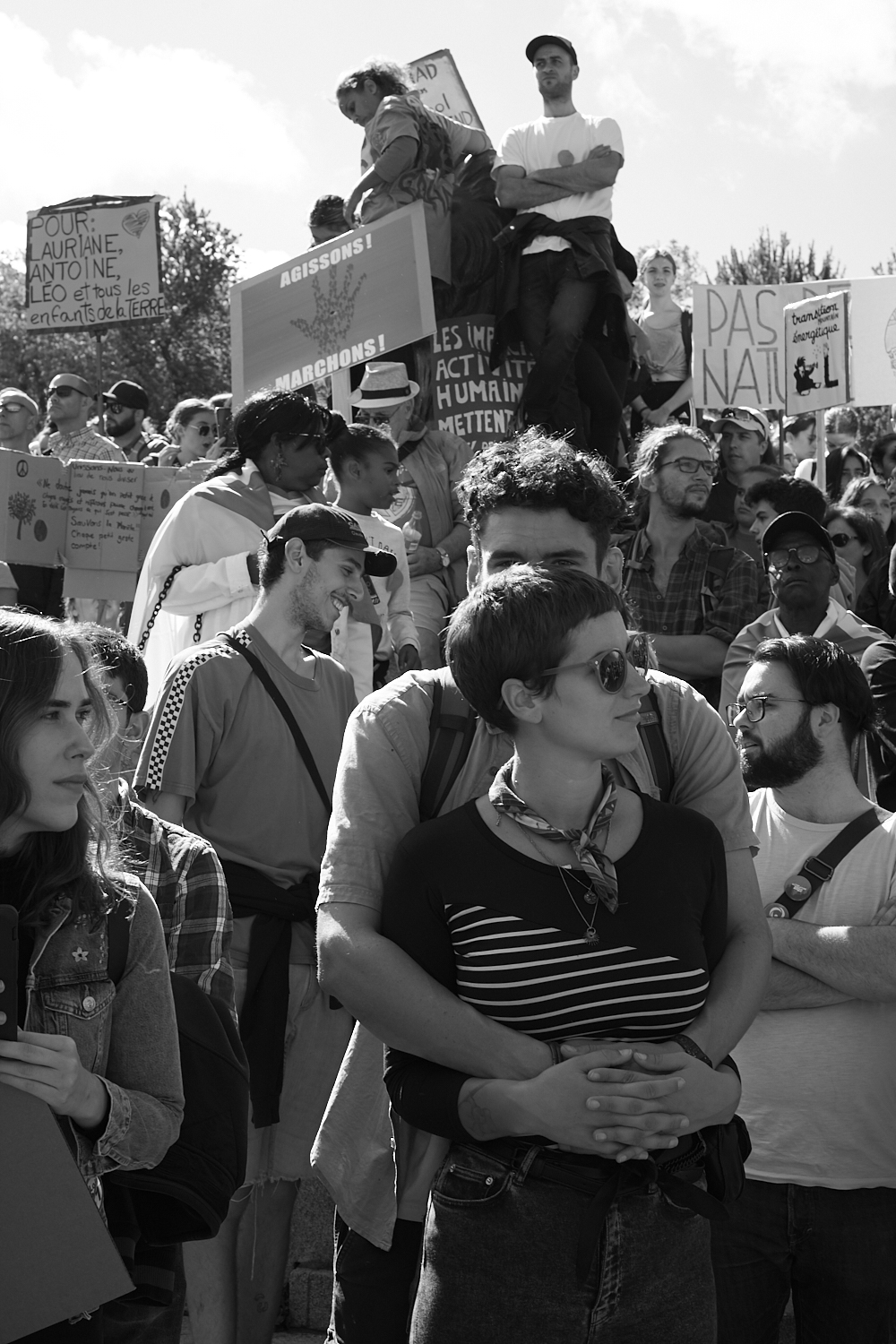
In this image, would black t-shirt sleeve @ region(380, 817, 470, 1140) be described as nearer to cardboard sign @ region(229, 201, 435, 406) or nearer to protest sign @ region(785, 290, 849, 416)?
cardboard sign @ region(229, 201, 435, 406)

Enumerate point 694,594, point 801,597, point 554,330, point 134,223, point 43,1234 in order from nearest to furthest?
point 43,1234 < point 801,597 < point 694,594 < point 554,330 < point 134,223

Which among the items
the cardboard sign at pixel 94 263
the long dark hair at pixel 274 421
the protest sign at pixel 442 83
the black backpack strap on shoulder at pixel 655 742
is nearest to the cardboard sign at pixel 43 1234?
the black backpack strap on shoulder at pixel 655 742

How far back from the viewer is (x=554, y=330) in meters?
9.16

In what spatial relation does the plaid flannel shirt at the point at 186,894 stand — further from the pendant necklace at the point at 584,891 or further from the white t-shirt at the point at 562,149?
the white t-shirt at the point at 562,149

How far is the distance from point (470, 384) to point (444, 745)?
772 centimetres

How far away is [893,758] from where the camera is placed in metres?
4.66

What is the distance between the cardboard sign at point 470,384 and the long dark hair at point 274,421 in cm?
449

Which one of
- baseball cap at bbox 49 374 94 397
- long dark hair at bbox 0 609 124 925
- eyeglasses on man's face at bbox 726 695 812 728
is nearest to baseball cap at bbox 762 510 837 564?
eyeglasses on man's face at bbox 726 695 812 728

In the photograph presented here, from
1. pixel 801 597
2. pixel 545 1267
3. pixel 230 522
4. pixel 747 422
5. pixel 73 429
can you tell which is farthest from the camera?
pixel 73 429

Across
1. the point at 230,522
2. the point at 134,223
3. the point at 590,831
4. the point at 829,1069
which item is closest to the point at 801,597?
the point at 230,522

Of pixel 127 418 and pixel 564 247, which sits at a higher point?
pixel 564 247

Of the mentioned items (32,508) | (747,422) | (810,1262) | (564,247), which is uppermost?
(564,247)

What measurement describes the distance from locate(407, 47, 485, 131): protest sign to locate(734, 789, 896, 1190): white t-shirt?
30.6 feet

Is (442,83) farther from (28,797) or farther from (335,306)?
(28,797)
